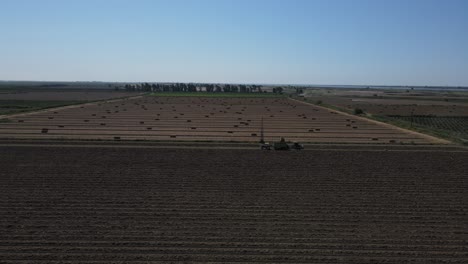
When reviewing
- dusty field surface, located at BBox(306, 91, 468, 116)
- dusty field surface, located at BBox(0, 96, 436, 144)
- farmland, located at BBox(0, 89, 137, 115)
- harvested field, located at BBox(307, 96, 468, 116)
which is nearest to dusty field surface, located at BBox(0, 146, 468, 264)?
dusty field surface, located at BBox(0, 96, 436, 144)

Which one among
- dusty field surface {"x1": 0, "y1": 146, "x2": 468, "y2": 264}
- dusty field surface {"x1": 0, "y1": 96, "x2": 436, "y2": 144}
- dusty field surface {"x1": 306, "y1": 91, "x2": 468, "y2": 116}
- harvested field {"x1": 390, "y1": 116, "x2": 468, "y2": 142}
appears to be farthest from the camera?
dusty field surface {"x1": 306, "y1": 91, "x2": 468, "y2": 116}

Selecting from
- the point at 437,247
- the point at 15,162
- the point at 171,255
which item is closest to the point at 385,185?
the point at 437,247

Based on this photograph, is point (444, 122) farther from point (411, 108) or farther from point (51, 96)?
point (51, 96)

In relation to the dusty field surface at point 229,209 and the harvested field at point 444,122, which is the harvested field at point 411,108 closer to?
the harvested field at point 444,122

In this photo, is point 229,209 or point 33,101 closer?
point 229,209

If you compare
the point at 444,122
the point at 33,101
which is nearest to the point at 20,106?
the point at 33,101

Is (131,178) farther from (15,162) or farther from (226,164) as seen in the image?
(15,162)

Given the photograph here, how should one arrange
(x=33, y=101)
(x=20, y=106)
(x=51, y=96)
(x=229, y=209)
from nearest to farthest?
1. (x=229, y=209)
2. (x=20, y=106)
3. (x=33, y=101)
4. (x=51, y=96)

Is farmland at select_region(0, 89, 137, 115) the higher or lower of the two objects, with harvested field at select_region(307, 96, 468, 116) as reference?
higher

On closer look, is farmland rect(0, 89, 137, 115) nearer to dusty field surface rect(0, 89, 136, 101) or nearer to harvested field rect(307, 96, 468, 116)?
dusty field surface rect(0, 89, 136, 101)
